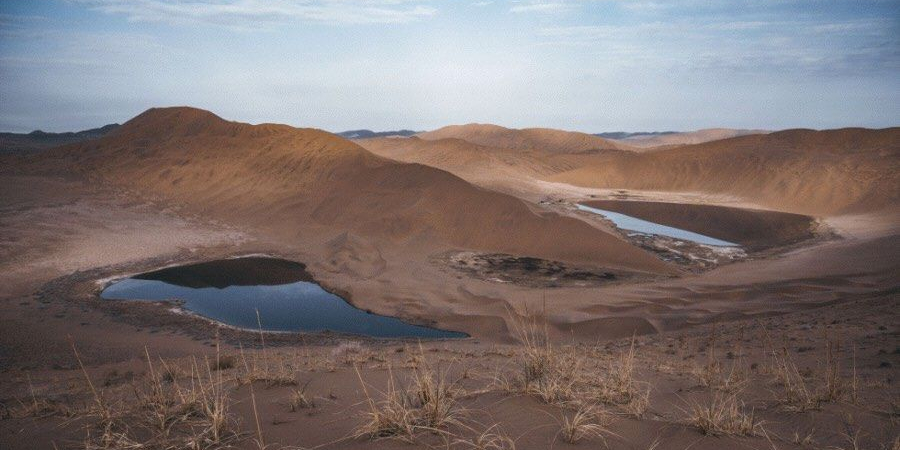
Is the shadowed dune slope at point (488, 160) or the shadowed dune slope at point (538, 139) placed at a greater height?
the shadowed dune slope at point (538, 139)

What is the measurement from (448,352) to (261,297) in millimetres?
6795

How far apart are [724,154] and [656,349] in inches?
1374

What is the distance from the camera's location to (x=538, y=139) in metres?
86.5

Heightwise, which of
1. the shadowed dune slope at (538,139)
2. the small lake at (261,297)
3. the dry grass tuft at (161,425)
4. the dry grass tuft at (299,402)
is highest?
the shadowed dune slope at (538,139)

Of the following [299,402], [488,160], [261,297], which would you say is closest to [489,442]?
[299,402]

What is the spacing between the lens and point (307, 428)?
2.94 m

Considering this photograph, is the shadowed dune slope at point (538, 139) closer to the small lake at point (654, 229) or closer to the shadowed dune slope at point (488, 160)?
the shadowed dune slope at point (488, 160)

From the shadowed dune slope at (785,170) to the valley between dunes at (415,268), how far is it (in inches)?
7.3

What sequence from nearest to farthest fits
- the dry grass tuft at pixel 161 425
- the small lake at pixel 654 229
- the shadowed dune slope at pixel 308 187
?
the dry grass tuft at pixel 161 425 → the shadowed dune slope at pixel 308 187 → the small lake at pixel 654 229

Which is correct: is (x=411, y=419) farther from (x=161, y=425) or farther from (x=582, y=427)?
(x=161, y=425)

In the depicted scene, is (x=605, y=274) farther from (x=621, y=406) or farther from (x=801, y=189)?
(x=801, y=189)

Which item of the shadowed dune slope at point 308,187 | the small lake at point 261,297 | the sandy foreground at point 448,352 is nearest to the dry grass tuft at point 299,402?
the sandy foreground at point 448,352

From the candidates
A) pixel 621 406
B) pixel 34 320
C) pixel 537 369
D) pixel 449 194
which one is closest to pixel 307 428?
pixel 537 369

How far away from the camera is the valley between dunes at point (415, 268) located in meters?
3.66
